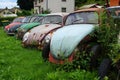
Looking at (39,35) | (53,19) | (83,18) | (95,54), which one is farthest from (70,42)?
(53,19)

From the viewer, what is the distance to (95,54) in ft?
25.1

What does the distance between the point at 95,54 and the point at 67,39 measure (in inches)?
32.1

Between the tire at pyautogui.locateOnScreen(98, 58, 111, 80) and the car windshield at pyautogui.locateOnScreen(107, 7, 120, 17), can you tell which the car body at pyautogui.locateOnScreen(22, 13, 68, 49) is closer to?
the car windshield at pyautogui.locateOnScreen(107, 7, 120, 17)

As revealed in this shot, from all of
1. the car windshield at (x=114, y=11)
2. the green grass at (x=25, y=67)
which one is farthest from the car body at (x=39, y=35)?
the car windshield at (x=114, y=11)

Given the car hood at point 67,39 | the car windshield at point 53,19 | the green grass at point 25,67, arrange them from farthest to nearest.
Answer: the car windshield at point 53,19 → the car hood at point 67,39 → the green grass at point 25,67

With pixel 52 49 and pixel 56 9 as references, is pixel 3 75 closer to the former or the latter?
pixel 52 49

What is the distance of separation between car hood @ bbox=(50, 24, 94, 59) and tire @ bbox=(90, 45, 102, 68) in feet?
1.39

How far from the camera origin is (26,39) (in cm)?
1296

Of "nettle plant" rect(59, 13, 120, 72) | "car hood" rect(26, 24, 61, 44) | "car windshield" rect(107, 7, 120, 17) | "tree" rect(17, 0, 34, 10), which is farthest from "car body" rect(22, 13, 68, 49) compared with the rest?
"tree" rect(17, 0, 34, 10)

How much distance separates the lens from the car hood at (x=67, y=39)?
7963 mm

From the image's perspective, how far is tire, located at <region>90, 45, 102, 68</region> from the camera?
767cm

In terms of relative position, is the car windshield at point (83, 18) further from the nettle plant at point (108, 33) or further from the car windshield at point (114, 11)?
the nettle plant at point (108, 33)

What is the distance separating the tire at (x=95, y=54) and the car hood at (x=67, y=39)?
1.39 ft

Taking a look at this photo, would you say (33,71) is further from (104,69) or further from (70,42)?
(104,69)
